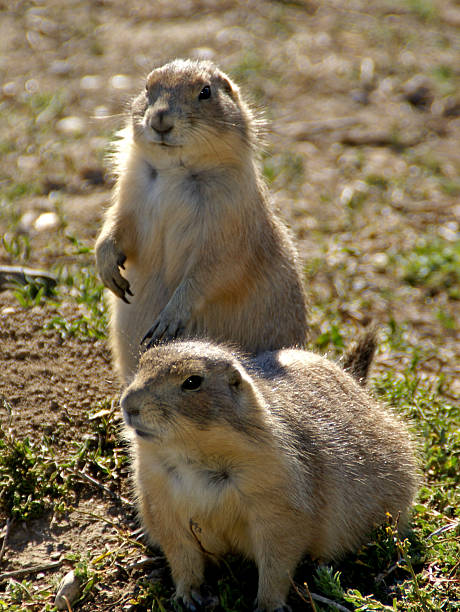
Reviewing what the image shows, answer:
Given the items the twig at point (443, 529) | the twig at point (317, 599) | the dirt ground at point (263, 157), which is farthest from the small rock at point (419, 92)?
the twig at point (317, 599)

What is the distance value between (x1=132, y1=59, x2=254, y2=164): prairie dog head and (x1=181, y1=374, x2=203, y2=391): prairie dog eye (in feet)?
5.87

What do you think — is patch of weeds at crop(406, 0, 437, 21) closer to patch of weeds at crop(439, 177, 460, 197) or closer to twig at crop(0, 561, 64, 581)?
patch of weeds at crop(439, 177, 460, 197)

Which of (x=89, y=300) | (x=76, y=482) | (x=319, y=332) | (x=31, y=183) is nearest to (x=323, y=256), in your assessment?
(x=319, y=332)

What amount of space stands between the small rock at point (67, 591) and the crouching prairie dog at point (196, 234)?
132 centimetres

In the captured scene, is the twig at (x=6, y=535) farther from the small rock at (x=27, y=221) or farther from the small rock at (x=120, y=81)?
the small rock at (x=120, y=81)

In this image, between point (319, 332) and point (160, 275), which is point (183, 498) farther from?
point (319, 332)

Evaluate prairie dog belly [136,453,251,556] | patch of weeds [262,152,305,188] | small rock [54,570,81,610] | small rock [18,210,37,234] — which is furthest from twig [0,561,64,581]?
patch of weeds [262,152,305,188]

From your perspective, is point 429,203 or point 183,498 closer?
point 183,498

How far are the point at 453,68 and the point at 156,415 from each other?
341 inches

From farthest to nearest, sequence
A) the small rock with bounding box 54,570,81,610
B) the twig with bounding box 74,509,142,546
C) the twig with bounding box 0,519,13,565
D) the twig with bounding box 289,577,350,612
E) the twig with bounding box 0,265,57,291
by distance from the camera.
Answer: the twig with bounding box 0,265,57,291
the twig with bounding box 74,509,142,546
the twig with bounding box 0,519,13,565
the small rock with bounding box 54,570,81,610
the twig with bounding box 289,577,350,612

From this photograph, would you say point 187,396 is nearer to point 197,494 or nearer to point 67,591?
point 197,494

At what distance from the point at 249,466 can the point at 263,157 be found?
558 cm

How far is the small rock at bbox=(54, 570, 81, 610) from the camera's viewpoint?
4.34m

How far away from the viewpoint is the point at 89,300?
6.70 meters
